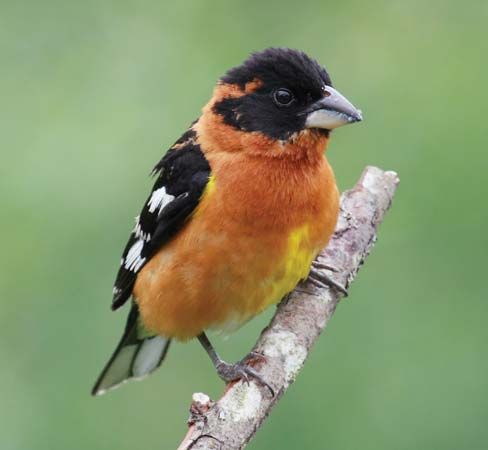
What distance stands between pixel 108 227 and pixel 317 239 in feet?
5.53

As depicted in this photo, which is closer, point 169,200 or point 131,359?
point 169,200

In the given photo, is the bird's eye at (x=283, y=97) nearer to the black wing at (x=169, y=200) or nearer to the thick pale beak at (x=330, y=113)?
the thick pale beak at (x=330, y=113)

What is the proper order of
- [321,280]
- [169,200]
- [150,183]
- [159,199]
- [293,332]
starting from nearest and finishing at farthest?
[293,332] → [169,200] → [159,199] → [321,280] → [150,183]

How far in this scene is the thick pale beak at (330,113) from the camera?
4.68 metres

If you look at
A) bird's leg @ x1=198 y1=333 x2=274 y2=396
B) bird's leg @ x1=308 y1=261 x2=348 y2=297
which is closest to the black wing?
bird's leg @ x1=198 y1=333 x2=274 y2=396

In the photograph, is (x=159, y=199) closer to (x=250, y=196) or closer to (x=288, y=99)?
(x=250, y=196)

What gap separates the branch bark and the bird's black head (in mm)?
678

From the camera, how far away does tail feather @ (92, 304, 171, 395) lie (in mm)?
5527

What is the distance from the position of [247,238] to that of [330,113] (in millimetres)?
543

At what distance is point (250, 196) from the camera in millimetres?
4691

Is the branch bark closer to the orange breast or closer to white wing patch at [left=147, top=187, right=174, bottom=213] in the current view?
the orange breast

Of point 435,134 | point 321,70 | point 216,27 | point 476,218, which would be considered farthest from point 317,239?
point 216,27

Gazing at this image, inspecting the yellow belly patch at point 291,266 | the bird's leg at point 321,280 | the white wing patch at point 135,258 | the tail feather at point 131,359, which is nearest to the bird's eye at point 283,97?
the yellow belly patch at point 291,266

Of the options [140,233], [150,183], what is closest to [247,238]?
[140,233]
